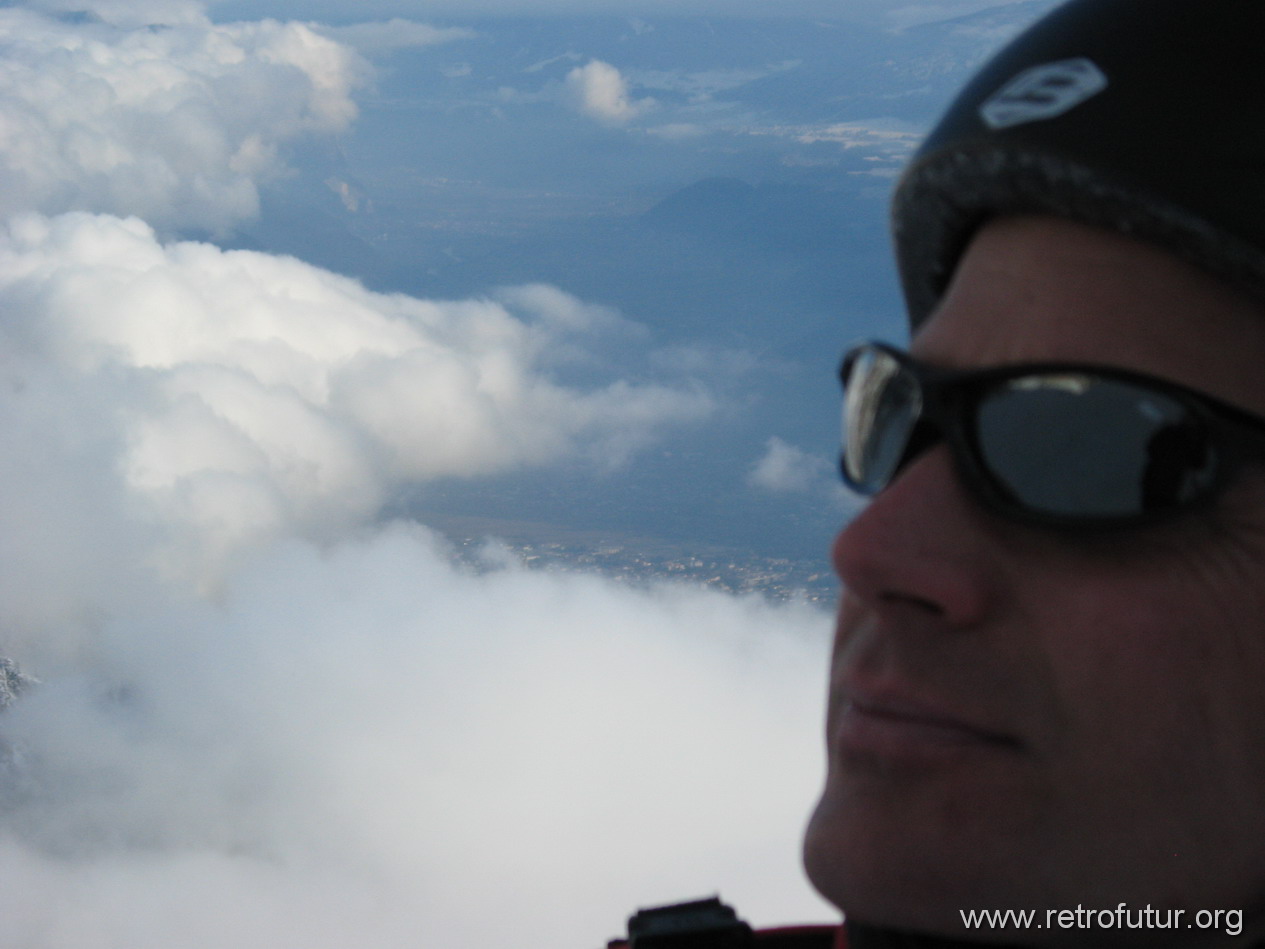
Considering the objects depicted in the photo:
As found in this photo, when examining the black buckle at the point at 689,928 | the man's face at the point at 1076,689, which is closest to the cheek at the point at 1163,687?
the man's face at the point at 1076,689

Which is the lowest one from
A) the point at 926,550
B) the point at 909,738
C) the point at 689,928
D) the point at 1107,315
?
the point at 689,928

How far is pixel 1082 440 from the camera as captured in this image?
81 cm

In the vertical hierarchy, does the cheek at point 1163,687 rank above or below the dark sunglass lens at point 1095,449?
below

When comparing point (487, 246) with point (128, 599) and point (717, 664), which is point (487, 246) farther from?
point (717, 664)

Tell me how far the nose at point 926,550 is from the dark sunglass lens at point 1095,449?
0.05m

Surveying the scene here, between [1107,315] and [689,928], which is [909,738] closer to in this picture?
[1107,315]

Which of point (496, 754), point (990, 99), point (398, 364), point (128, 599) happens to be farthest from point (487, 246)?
point (990, 99)

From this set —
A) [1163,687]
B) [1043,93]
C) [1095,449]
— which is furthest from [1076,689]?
[1043,93]

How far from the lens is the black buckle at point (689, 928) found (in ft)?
4.85

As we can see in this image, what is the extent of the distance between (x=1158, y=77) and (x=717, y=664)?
98526 millimetres

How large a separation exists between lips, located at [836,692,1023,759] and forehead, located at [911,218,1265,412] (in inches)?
13.1

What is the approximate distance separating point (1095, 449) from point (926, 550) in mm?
168

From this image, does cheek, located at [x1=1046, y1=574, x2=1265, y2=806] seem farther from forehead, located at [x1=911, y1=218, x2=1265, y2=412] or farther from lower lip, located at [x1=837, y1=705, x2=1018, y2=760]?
forehead, located at [x1=911, y1=218, x2=1265, y2=412]

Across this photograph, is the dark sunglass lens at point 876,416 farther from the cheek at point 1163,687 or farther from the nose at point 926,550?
the cheek at point 1163,687
